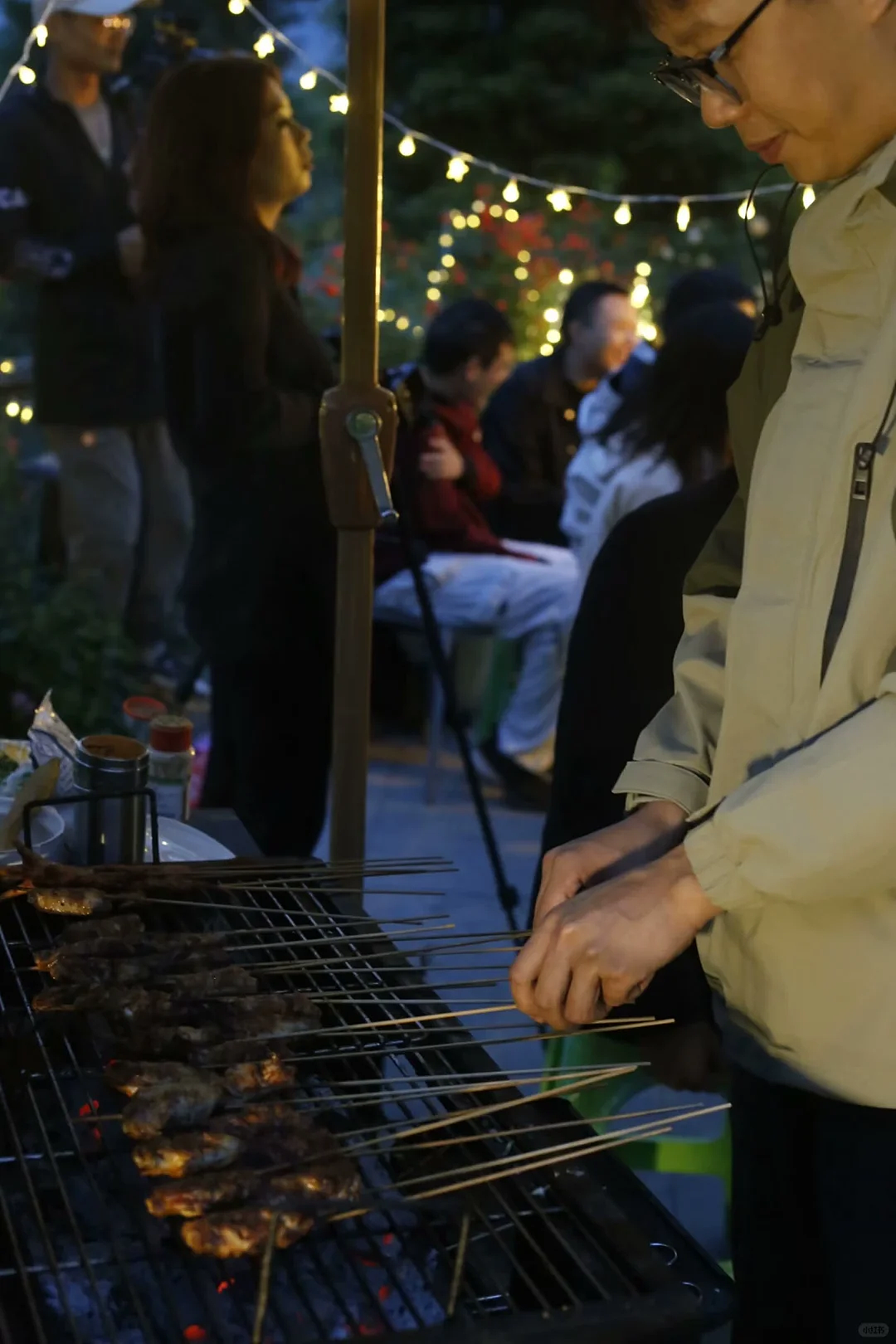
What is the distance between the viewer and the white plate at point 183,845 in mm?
2080

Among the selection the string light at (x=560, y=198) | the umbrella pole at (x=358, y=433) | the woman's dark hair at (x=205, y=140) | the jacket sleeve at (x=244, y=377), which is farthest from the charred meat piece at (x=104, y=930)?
the string light at (x=560, y=198)

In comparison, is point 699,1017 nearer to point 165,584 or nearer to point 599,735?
point 599,735

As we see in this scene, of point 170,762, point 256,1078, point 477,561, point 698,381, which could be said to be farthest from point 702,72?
point 477,561

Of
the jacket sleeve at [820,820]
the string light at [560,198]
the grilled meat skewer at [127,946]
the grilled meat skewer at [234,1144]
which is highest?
the string light at [560,198]

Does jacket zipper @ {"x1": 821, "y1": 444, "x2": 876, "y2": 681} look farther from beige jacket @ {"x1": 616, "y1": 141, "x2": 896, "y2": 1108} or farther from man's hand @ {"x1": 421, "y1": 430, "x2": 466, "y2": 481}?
man's hand @ {"x1": 421, "y1": 430, "x2": 466, "y2": 481}

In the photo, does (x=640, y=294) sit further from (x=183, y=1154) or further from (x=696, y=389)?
(x=183, y=1154)

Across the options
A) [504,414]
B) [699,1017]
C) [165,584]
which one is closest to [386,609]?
[165,584]

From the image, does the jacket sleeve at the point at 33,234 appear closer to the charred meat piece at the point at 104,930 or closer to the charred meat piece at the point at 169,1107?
the charred meat piece at the point at 104,930

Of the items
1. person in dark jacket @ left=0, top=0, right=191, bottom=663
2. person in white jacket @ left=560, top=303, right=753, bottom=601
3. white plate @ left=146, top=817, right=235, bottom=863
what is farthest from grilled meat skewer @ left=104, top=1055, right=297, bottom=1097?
person in dark jacket @ left=0, top=0, right=191, bottom=663

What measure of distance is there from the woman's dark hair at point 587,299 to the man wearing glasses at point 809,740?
4.65 m

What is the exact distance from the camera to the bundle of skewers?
1.26 metres

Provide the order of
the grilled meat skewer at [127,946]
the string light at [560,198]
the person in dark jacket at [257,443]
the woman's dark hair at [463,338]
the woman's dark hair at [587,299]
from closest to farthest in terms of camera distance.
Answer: the grilled meat skewer at [127,946]
the person in dark jacket at [257,443]
the string light at [560,198]
the woman's dark hair at [463,338]
the woman's dark hair at [587,299]

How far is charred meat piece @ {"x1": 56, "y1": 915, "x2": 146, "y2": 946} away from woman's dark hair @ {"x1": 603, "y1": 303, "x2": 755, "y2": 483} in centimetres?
159

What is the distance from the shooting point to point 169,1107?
137 centimetres
